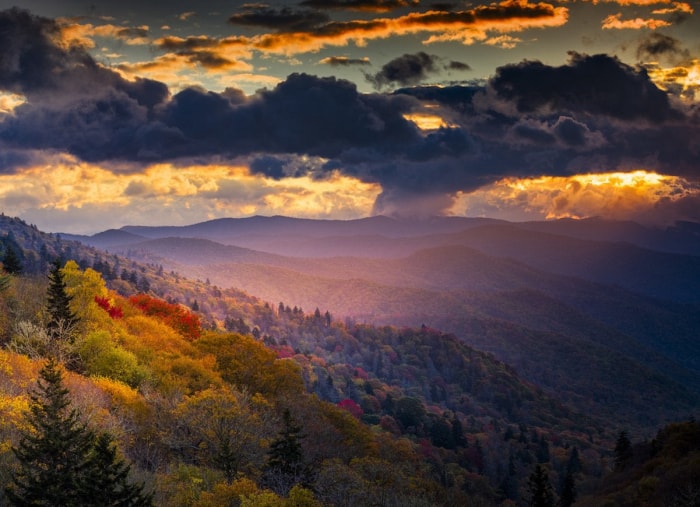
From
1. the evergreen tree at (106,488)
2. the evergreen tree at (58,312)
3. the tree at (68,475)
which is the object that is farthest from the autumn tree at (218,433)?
the evergreen tree at (58,312)

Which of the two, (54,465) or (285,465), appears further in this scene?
(285,465)

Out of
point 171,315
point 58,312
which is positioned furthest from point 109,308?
point 171,315

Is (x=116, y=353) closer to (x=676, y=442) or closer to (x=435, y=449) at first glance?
(x=676, y=442)

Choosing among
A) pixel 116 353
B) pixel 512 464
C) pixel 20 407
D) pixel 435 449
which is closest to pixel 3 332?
pixel 116 353

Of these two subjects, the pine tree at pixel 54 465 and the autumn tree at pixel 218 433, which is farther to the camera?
the autumn tree at pixel 218 433

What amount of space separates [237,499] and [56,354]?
32605mm

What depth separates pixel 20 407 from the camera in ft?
135

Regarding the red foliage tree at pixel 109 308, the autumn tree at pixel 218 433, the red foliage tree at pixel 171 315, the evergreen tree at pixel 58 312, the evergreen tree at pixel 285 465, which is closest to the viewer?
the evergreen tree at pixel 285 465

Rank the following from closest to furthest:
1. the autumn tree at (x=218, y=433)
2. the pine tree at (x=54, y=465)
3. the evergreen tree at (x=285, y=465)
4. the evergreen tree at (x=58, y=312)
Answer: the pine tree at (x=54, y=465) < the evergreen tree at (x=285, y=465) < the autumn tree at (x=218, y=433) < the evergreen tree at (x=58, y=312)

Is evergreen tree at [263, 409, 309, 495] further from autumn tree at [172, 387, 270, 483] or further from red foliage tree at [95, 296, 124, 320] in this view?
red foliage tree at [95, 296, 124, 320]

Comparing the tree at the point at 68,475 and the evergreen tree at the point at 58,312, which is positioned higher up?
the evergreen tree at the point at 58,312

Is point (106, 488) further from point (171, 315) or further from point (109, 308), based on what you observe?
point (171, 315)

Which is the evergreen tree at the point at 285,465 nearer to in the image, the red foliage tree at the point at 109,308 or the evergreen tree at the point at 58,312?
the evergreen tree at the point at 58,312

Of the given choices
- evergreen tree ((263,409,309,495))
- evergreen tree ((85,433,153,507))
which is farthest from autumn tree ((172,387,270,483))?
evergreen tree ((85,433,153,507))
